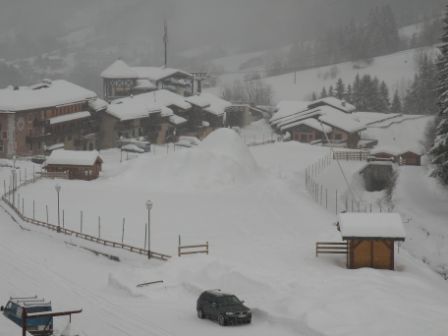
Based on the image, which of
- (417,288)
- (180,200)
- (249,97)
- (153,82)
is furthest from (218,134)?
(249,97)

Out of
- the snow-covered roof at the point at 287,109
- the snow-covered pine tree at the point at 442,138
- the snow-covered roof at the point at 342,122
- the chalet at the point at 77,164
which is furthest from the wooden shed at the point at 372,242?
the snow-covered roof at the point at 287,109

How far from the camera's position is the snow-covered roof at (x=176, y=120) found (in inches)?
4875

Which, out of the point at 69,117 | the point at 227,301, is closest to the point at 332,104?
the point at 69,117

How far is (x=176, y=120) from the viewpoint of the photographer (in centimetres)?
12456

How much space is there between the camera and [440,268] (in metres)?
61.1

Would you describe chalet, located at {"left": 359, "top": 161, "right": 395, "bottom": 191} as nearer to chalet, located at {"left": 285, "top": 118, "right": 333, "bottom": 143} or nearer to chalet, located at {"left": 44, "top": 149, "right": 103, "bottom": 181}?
chalet, located at {"left": 285, "top": 118, "right": 333, "bottom": 143}

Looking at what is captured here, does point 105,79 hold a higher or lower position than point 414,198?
higher

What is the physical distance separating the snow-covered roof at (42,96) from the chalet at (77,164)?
18698 millimetres

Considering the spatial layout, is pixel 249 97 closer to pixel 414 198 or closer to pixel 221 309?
pixel 414 198

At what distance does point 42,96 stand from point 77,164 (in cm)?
2703

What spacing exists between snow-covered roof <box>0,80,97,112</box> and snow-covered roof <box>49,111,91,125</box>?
1.79 m

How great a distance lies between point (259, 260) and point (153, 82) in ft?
354

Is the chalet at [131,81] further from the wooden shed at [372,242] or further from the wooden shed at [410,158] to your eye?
the wooden shed at [372,242]

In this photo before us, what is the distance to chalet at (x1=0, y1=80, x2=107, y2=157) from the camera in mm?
101000
